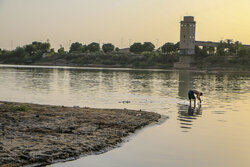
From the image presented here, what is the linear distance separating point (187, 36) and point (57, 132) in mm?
126734

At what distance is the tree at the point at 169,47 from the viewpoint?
16238 centimetres

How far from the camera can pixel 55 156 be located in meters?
11.1

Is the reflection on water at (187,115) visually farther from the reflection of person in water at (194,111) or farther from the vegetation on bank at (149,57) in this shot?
the vegetation on bank at (149,57)

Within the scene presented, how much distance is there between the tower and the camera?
136125mm

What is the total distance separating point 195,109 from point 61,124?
1081 centimetres

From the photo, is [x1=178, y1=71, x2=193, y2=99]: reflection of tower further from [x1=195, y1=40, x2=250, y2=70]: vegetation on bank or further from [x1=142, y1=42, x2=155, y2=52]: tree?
[x1=142, y1=42, x2=155, y2=52]: tree

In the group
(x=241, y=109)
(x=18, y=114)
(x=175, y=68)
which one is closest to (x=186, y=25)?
(x=175, y=68)

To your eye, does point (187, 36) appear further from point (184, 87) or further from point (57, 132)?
point (57, 132)

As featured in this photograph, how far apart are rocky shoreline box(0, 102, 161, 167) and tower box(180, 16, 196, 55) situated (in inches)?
4697

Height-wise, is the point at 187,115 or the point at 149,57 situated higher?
the point at 149,57

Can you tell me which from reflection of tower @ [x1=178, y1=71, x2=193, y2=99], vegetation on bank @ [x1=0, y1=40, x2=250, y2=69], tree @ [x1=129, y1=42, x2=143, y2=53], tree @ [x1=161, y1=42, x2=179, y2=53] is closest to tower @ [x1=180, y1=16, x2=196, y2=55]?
vegetation on bank @ [x1=0, y1=40, x2=250, y2=69]

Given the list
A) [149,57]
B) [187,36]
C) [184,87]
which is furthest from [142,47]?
[184,87]

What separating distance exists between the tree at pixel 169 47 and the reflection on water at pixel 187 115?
458 ft

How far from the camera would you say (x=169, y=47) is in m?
164
